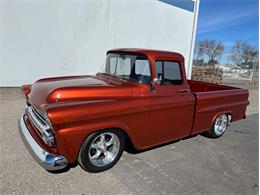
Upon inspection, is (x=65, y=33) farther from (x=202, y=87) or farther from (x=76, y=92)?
(x=76, y=92)

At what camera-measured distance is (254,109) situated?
314 inches

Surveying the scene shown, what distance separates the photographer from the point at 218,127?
15.6ft

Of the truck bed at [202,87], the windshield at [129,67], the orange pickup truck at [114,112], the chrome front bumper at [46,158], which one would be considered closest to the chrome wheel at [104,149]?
the orange pickup truck at [114,112]

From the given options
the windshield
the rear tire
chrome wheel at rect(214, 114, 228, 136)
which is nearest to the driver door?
the windshield

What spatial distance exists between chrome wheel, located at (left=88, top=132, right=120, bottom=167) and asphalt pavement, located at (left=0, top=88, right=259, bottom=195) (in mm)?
169

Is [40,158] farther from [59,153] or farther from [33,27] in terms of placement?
[33,27]

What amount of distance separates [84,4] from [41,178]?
298 inches

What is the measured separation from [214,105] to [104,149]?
246 cm

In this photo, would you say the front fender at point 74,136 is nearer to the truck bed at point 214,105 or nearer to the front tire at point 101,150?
the front tire at point 101,150

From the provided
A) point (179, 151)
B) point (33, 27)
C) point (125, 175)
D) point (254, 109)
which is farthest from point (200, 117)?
point (33, 27)

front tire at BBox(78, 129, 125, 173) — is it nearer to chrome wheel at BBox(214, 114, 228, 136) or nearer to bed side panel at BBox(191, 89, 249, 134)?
bed side panel at BBox(191, 89, 249, 134)

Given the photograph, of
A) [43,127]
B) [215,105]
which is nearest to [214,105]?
[215,105]

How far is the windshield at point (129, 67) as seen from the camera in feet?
11.1

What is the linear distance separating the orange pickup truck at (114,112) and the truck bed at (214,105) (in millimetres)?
22
